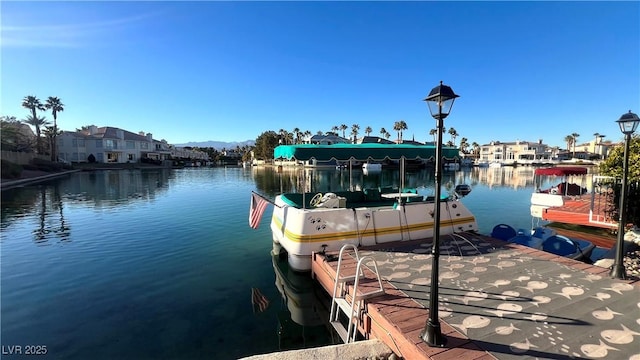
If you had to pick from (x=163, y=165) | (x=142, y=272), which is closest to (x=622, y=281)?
(x=142, y=272)

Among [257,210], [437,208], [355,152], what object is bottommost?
[257,210]

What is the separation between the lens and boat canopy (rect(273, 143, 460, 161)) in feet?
29.6

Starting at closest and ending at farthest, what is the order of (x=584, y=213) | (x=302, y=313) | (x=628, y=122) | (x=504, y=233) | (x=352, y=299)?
(x=352, y=299) < (x=628, y=122) < (x=302, y=313) < (x=504, y=233) < (x=584, y=213)

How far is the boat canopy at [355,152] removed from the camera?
9016 millimetres

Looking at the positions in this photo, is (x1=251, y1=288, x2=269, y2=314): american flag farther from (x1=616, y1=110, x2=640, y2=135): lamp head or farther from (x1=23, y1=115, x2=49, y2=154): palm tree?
(x1=23, y1=115, x2=49, y2=154): palm tree

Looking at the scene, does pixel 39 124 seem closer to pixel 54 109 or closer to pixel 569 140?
pixel 54 109

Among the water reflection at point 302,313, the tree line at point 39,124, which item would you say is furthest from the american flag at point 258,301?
the tree line at point 39,124

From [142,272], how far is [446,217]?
10.8 m

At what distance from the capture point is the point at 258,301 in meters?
7.99

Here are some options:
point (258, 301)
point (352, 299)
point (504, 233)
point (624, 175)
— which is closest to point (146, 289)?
point (258, 301)

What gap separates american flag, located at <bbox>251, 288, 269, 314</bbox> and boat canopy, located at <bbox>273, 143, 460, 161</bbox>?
4217 millimetres

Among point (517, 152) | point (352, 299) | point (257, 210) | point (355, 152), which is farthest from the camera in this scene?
point (517, 152)

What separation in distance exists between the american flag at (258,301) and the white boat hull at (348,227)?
132 cm

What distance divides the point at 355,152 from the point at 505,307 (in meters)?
5.81
